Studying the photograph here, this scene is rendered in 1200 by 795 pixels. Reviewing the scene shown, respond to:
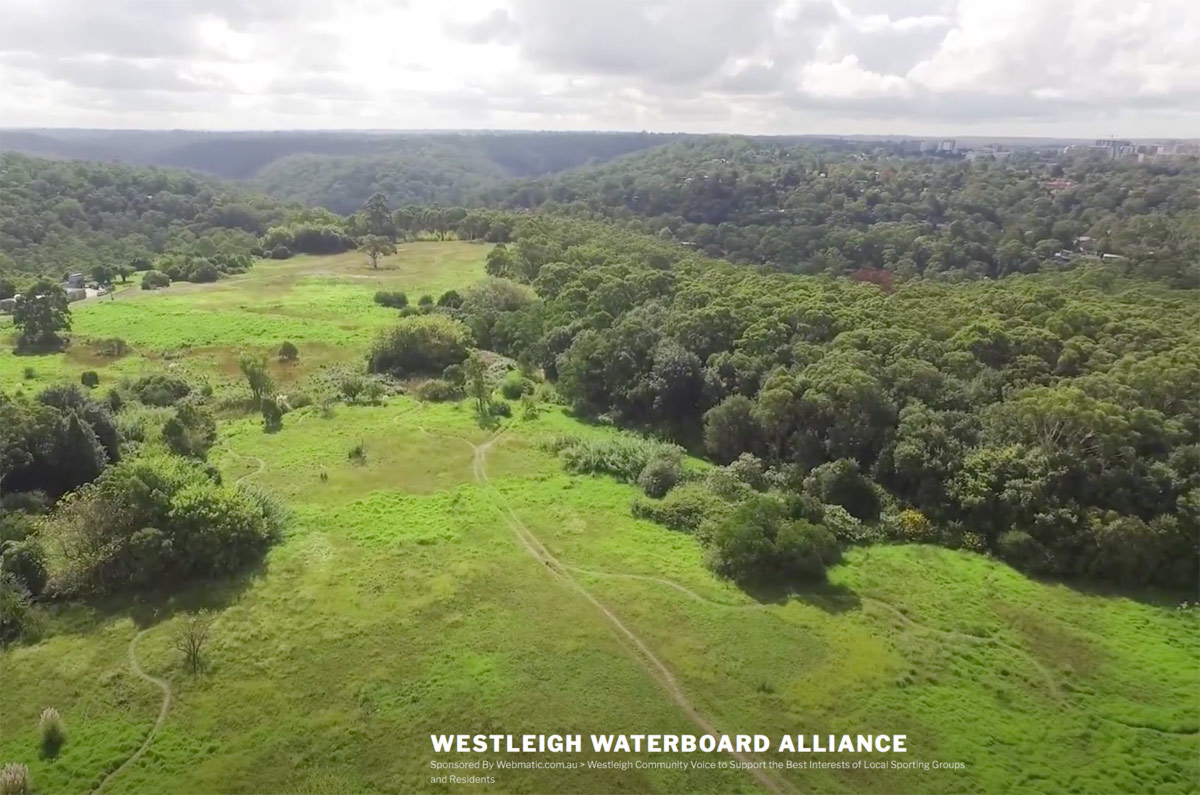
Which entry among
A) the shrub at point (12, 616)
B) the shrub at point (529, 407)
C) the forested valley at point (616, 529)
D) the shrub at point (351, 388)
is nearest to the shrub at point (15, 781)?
the forested valley at point (616, 529)

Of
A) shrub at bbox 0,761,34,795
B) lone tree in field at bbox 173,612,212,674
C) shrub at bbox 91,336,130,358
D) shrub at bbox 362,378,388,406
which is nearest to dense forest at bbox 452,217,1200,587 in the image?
shrub at bbox 362,378,388,406

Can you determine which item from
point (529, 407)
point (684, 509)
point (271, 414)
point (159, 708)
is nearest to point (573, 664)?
point (684, 509)

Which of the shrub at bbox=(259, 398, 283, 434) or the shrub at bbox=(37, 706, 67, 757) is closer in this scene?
the shrub at bbox=(37, 706, 67, 757)

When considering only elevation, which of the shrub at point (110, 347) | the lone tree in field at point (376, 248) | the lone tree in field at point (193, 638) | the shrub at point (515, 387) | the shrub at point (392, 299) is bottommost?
the lone tree in field at point (193, 638)

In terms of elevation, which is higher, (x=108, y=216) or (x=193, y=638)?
(x=108, y=216)

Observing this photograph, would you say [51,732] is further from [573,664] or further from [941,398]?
[941,398]

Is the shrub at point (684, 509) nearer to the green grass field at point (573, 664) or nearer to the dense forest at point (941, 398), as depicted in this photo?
the green grass field at point (573, 664)

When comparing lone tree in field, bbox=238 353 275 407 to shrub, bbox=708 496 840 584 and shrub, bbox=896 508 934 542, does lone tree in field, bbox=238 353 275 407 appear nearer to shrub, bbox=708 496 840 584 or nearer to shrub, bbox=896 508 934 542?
shrub, bbox=708 496 840 584
